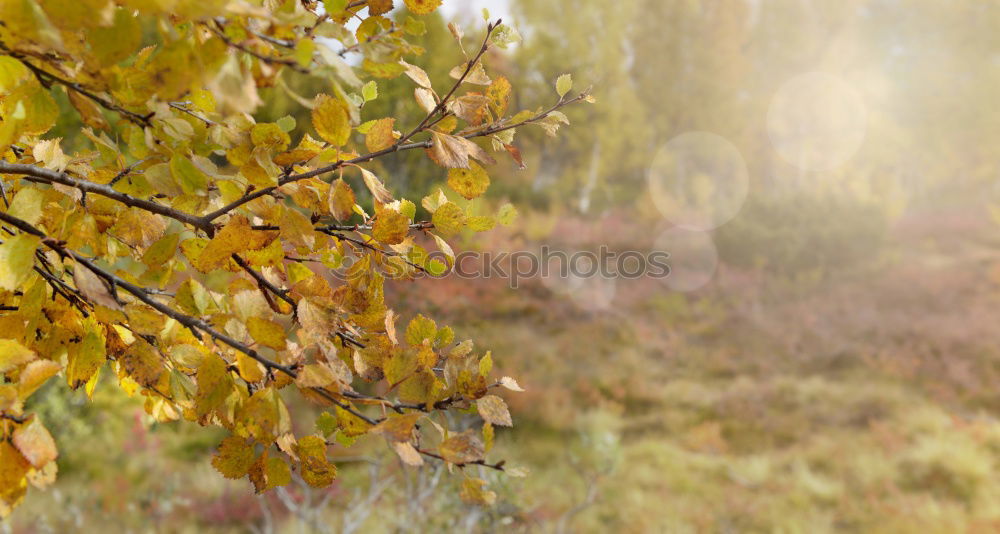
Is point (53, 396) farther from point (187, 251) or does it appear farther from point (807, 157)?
point (807, 157)

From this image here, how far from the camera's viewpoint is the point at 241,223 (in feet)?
2.80

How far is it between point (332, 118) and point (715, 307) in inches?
427

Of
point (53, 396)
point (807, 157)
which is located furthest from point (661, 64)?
point (53, 396)

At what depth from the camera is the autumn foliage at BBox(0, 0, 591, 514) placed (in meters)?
0.65

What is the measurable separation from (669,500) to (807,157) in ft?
53.3

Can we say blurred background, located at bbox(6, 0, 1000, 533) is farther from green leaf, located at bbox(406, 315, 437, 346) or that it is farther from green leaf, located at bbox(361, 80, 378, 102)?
green leaf, located at bbox(406, 315, 437, 346)

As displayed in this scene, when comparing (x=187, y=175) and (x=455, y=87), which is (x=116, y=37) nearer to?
(x=187, y=175)

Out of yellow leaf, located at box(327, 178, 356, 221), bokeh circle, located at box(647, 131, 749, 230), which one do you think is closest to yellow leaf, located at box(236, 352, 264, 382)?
yellow leaf, located at box(327, 178, 356, 221)

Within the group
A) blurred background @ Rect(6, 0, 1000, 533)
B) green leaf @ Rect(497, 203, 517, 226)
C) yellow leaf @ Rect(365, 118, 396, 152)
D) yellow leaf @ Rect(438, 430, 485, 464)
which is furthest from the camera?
blurred background @ Rect(6, 0, 1000, 533)

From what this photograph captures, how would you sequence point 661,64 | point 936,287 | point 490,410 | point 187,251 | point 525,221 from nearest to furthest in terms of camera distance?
point 490,410, point 187,251, point 936,287, point 525,221, point 661,64

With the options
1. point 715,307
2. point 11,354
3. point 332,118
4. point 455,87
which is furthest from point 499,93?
point 715,307

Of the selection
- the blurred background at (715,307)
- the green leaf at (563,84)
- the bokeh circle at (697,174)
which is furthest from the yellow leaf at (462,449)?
the bokeh circle at (697,174)

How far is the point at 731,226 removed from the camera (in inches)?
517

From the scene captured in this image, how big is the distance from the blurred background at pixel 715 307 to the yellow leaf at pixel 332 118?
4.35 ft
